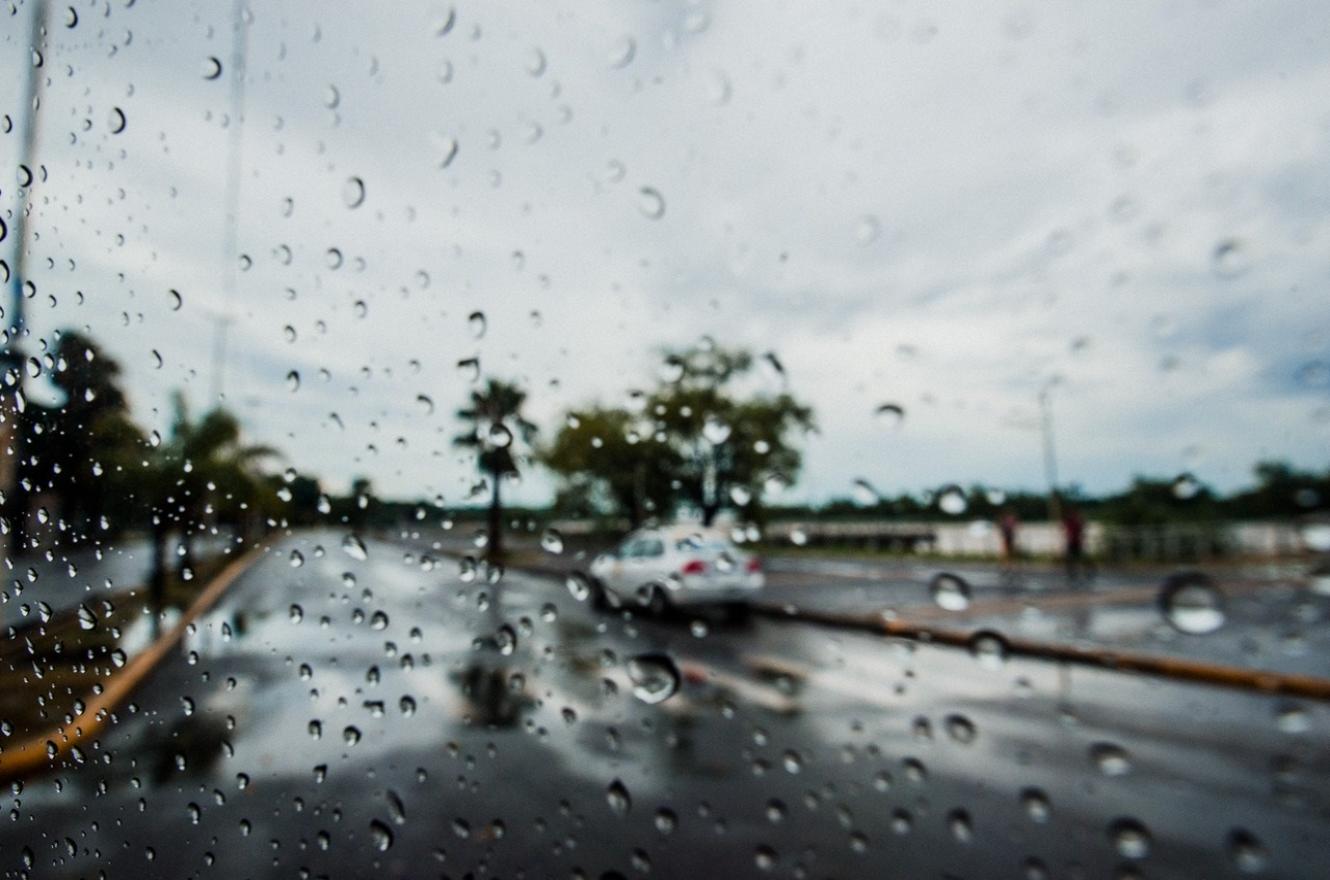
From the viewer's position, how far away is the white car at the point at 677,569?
3.73ft

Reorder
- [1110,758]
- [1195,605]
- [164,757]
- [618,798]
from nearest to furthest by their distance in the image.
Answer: [1195,605], [1110,758], [618,798], [164,757]

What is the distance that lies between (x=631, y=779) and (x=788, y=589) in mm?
534

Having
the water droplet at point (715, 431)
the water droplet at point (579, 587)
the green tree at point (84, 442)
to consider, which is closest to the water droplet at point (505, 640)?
the water droplet at point (579, 587)

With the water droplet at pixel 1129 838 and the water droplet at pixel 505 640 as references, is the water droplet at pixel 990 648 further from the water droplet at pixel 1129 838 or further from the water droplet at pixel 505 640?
the water droplet at pixel 505 640

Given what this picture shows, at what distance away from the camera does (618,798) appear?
139cm

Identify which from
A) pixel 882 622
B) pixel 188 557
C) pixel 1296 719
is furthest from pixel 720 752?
pixel 188 557

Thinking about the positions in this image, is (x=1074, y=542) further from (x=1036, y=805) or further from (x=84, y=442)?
(x=84, y=442)

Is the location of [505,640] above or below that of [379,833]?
above

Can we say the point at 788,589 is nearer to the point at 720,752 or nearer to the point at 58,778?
the point at 720,752

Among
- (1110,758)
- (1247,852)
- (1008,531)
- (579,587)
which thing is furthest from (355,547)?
(1247,852)

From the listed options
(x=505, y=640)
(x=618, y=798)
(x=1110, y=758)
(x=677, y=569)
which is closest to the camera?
(x=1110, y=758)

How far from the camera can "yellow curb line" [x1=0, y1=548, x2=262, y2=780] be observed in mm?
1585

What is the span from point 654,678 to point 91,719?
1.37 metres

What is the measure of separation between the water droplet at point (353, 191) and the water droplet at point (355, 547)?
0.59m
